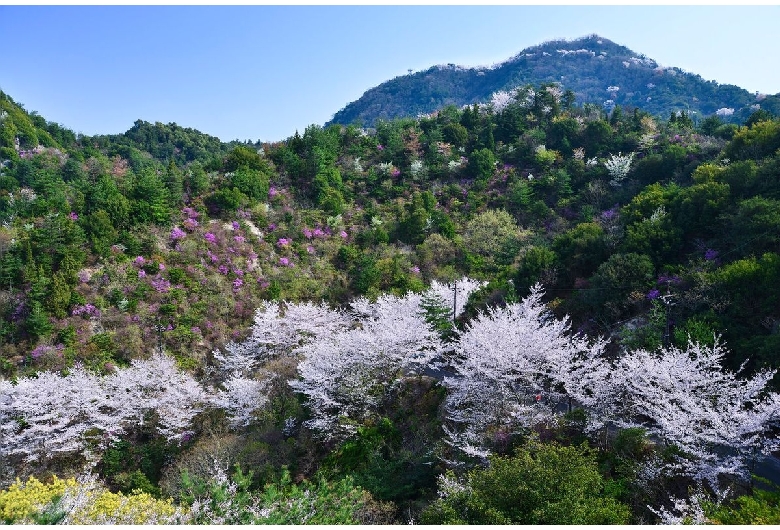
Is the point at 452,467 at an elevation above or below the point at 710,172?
below

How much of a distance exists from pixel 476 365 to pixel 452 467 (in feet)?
11.9

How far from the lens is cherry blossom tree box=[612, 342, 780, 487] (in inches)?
495

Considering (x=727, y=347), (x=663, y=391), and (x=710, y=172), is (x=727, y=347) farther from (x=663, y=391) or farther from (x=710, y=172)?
(x=710, y=172)

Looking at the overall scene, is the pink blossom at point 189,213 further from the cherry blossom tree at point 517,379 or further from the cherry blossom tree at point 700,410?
the cherry blossom tree at point 700,410

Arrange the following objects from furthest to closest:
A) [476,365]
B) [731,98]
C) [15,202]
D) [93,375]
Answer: [731,98]
[15,202]
[93,375]
[476,365]

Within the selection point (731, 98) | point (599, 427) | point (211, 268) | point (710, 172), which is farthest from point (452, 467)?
point (731, 98)

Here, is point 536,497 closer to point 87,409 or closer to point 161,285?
point 87,409

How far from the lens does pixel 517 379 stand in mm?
18031

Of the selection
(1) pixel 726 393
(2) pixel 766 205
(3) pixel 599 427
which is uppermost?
(2) pixel 766 205

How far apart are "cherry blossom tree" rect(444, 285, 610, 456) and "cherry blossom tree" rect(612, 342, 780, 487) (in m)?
1.11

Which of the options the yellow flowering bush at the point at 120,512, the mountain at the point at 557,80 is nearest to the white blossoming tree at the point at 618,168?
the yellow flowering bush at the point at 120,512

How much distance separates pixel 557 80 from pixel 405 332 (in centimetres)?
15053

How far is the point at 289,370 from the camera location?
2702 cm

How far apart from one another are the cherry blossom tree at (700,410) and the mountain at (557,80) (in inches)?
4933
